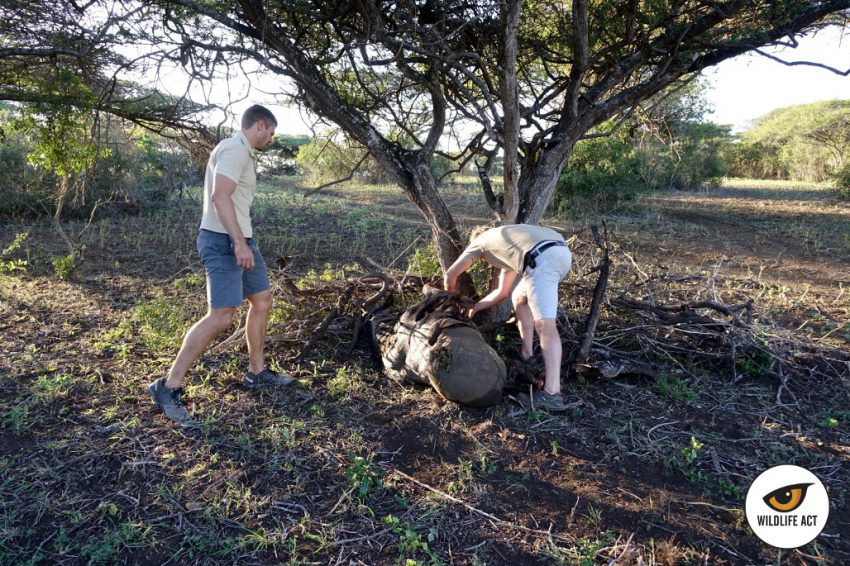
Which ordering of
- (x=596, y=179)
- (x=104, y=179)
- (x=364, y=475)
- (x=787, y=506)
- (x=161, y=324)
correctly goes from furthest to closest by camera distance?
(x=596, y=179), (x=104, y=179), (x=161, y=324), (x=364, y=475), (x=787, y=506)

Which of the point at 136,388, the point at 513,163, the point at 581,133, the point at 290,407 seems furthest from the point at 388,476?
the point at 581,133

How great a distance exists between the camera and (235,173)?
3240mm

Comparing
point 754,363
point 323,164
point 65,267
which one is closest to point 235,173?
point 754,363

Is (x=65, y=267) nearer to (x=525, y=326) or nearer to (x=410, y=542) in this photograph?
(x=525, y=326)

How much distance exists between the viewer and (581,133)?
4277 mm

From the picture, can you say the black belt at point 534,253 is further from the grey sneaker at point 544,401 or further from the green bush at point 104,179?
the green bush at point 104,179

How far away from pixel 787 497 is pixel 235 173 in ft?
11.3

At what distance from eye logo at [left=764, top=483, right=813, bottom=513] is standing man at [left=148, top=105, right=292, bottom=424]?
A: 3077 mm

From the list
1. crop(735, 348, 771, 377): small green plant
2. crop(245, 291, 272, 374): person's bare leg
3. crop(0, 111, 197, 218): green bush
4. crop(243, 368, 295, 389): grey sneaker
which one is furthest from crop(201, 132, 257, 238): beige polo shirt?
crop(0, 111, 197, 218): green bush

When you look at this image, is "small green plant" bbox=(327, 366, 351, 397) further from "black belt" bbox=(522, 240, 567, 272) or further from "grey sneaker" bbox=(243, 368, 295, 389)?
"black belt" bbox=(522, 240, 567, 272)

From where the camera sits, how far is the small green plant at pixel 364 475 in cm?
273

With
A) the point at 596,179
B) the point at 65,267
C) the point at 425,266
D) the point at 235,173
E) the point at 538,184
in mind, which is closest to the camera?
the point at 235,173

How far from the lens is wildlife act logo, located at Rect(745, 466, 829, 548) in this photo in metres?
2.38

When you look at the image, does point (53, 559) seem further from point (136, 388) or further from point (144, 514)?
point (136, 388)
